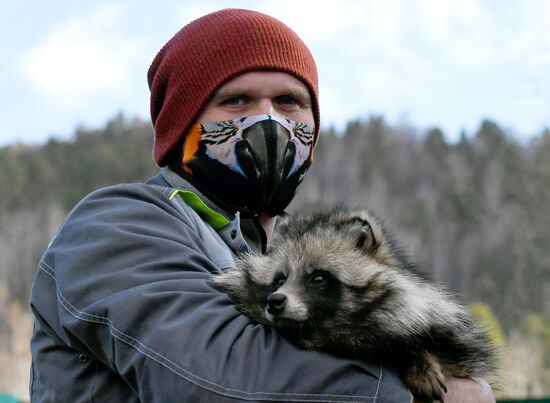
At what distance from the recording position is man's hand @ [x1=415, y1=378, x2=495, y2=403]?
312 centimetres

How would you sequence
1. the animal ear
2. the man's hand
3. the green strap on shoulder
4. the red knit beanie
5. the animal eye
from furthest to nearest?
the red knit beanie, the green strap on shoulder, the animal ear, the animal eye, the man's hand

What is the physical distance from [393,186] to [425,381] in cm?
5978

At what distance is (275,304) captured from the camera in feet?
10.1

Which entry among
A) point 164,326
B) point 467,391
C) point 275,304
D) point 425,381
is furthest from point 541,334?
point 164,326

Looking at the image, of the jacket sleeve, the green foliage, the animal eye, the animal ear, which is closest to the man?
the jacket sleeve

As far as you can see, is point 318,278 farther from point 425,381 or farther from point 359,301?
point 425,381

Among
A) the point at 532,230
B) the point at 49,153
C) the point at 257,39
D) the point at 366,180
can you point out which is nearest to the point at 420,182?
the point at 366,180

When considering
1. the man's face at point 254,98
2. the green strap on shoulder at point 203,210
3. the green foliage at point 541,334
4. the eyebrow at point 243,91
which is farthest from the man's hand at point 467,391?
the green foliage at point 541,334

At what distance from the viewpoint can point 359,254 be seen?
3420 millimetres

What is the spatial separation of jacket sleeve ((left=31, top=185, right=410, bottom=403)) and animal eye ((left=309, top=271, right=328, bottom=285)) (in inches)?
14.3

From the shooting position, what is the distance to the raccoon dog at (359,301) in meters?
3.04

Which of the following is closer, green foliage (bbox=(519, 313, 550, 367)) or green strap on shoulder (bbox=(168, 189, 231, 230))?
green strap on shoulder (bbox=(168, 189, 231, 230))

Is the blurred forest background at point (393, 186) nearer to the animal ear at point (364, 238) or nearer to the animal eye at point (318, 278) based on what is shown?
the animal ear at point (364, 238)

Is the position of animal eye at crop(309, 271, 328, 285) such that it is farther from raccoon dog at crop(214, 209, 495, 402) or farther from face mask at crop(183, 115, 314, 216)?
face mask at crop(183, 115, 314, 216)
